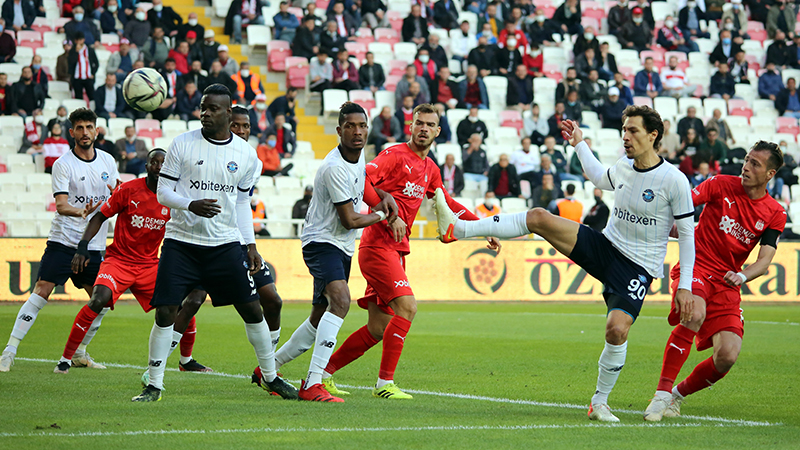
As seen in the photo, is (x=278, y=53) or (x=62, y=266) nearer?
(x=62, y=266)

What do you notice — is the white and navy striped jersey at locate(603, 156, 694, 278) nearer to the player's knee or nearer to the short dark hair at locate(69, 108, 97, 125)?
the player's knee

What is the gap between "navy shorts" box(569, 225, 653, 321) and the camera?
6810mm

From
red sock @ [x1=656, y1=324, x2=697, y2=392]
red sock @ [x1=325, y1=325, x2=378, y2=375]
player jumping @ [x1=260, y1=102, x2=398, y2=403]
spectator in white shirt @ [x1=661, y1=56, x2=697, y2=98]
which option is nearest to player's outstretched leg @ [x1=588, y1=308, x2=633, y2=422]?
red sock @ [x1=656, y1=324, x2=697, y2=392]

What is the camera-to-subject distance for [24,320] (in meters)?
9.58

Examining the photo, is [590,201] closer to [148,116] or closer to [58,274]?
[148,116]

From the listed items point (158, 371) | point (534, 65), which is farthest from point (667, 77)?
point (158, 371)

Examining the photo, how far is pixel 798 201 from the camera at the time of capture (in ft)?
80.8

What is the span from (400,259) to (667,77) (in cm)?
2122

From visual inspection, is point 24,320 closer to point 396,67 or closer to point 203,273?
point 203,273

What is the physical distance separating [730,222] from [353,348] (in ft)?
10.6

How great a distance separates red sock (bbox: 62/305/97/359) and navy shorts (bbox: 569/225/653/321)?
476 cm

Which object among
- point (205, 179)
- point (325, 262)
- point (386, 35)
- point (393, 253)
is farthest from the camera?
point (386, 35)

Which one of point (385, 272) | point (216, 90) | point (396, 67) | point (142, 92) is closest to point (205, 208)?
point (216, 90)

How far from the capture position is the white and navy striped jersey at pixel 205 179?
23.0ft
